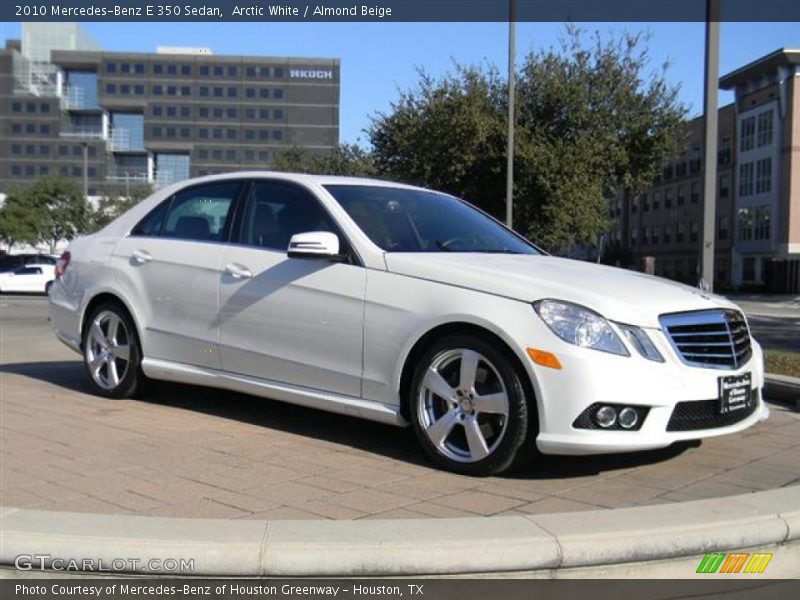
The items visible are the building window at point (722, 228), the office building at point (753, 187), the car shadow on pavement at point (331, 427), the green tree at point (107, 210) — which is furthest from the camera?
the building window at point (722, 228)

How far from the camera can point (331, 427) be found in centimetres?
550

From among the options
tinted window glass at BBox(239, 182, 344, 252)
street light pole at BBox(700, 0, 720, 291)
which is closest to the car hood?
tinted window glass at BBox(239, 182, 344, 252)

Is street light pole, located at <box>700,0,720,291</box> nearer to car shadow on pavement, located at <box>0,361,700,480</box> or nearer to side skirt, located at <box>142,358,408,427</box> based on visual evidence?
car shadow on pavement, located at <box>0,361,700,480</box>

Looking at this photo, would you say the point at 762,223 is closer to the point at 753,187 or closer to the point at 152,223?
the point at 753,187

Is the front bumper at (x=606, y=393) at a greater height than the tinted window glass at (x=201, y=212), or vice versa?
the tinted window glass at (x=201, y=212)

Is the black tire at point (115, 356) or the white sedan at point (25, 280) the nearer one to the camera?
the black tire at point (115, 356)

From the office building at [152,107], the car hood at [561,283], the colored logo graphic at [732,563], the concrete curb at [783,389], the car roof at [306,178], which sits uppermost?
the office building at [152,107]

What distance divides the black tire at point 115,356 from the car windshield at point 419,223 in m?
2.00

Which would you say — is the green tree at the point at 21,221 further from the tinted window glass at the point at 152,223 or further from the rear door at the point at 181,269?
the rear door at the point at 181,269

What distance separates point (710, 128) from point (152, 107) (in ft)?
417

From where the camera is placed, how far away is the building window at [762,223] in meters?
60.0

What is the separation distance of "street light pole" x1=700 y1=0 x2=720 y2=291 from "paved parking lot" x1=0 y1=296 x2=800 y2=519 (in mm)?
2321

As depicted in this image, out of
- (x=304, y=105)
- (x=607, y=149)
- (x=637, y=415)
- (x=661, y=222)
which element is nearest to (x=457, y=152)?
(x=607, y=149)

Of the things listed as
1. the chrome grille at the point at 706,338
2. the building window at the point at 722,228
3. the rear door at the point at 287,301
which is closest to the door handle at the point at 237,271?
the rear door at the point at 287,301
